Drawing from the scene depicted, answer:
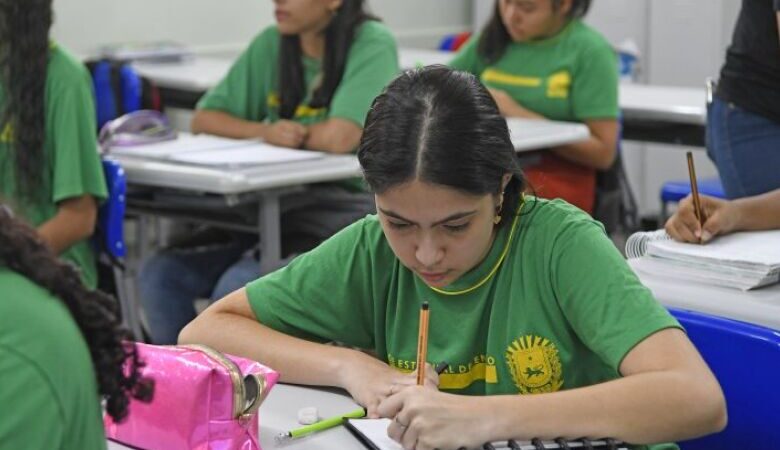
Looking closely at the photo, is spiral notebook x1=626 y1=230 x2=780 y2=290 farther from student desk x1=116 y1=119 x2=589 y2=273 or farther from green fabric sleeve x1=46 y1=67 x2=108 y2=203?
green fabric sleeve x1=46 y1=67 x2=108 y2=203

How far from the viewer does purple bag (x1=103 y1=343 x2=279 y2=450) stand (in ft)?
4.54

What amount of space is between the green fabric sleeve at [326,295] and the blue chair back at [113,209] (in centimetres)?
130

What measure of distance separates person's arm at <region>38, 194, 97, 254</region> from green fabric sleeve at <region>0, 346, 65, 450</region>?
6.58ft

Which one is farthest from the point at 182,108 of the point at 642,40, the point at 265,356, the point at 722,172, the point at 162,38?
the point at 265,356

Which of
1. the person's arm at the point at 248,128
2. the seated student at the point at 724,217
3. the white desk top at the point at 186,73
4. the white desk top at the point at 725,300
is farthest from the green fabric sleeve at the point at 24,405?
the white desk top at the point at 186,73

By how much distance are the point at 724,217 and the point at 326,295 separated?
0.70 meters

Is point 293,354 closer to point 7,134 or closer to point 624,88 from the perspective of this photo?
point 7,134

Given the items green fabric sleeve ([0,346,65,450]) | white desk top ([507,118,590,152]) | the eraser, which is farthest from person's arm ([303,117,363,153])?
green fabric sleeve ([0,346,65,450])

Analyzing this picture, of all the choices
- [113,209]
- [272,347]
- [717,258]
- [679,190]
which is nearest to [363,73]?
[113,209]

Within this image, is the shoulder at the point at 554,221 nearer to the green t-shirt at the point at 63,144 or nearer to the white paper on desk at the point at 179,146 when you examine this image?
the green t-shirt at the point at 63,144

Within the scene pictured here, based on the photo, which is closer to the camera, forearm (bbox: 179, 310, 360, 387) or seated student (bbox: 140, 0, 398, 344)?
forearm (bbox: 179, 310, 360, 387)

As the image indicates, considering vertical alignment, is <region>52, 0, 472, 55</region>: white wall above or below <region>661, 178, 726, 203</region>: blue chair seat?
above

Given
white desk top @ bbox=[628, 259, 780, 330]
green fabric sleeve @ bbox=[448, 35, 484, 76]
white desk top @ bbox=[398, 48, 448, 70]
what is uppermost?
white desk top @ bbox=[628, 259, 780, 330]

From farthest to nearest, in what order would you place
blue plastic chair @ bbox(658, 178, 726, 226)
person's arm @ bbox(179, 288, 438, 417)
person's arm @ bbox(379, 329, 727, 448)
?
blue plastic chair @ bbox(658, 178, 726, 226)
person's arm @ bbox(179, 288, 438, 417)
person's arm @ bbox(379, 329, 727, 448)
